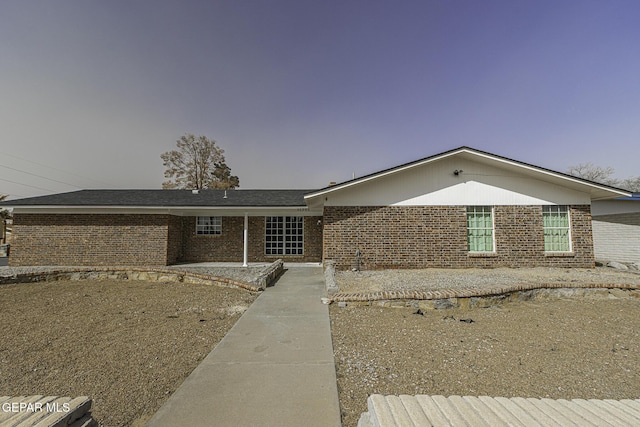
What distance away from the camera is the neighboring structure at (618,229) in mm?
12977

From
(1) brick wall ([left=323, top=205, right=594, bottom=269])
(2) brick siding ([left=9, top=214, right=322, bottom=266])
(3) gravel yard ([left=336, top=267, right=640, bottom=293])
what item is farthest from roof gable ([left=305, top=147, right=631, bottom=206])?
(2) brick siding ([left=9, top=214, right=322, bottom=266])

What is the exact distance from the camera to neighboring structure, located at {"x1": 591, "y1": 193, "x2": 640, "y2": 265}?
42.6 feet

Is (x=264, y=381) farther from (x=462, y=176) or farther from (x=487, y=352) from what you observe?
(x=462, y=176)

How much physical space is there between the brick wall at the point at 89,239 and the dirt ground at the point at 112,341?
4.30 m

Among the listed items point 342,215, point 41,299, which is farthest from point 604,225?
point 41,299

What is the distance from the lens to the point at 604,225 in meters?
14.2

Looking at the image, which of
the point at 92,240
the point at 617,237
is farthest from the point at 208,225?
the point at 617,237

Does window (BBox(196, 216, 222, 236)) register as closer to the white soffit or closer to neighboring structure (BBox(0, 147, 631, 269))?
neighboring structure (BBox(0, 147, 631, 269))

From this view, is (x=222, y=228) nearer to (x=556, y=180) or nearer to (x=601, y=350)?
(x=601, y=350)

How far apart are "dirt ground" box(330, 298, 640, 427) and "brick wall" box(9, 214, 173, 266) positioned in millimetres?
9923

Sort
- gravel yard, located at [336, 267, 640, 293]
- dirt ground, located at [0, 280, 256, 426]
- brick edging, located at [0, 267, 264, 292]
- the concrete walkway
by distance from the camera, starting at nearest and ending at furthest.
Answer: the concrete walkway < dirt ground, located at [0, 280, 256, 426] < gravel yard, located at [336, 267, 640, 293] < brick edging, located at [0, 267, 264, 292]

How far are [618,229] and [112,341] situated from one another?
19689 mm

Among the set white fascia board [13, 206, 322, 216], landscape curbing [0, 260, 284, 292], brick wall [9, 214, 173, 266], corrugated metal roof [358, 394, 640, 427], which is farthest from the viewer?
brick wall [9, 214, 173, 266]

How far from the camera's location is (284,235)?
1420 cm
